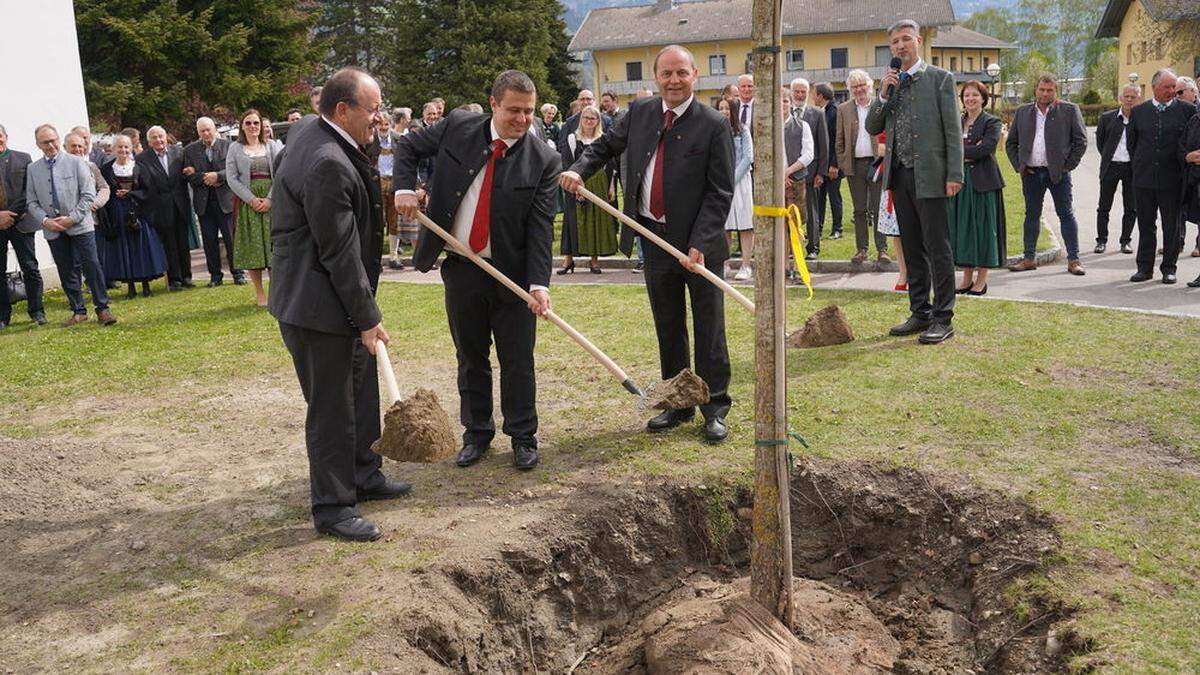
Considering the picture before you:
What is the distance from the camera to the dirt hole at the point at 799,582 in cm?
446

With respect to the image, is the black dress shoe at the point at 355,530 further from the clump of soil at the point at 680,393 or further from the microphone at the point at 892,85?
the microphone at the point at 892,85

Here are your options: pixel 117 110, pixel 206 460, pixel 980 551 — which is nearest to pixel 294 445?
pixel 206 460

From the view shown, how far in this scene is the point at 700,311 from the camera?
6.46 m

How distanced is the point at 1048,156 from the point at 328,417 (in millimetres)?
9877

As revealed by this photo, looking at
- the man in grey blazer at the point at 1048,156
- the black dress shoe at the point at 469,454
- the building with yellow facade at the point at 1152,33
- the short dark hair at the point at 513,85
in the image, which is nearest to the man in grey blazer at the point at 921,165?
the short dark hair at the point at 513,85

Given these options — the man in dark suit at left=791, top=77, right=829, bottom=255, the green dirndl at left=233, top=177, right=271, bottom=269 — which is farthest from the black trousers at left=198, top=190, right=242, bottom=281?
the man in dark suit at left=791, top=77, right=829, bottom=255

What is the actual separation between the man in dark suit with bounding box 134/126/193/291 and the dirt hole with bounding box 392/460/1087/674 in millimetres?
10147

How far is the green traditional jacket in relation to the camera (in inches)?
323

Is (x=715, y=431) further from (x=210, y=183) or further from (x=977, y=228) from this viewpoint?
(x=210, y=183)

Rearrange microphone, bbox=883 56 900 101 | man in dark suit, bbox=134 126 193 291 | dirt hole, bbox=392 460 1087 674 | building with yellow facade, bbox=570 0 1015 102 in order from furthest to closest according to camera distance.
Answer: building with yellow facade, bbox=570 0 1015 102
man in dark suit, bbox=134 126 193 291
microphone, bbox=883 56 900 101
dirt hole, bbox=392 460 1087 674

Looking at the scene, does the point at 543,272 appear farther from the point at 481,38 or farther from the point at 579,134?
the point at 481,38

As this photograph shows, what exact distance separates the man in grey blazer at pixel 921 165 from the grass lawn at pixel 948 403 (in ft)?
1.27

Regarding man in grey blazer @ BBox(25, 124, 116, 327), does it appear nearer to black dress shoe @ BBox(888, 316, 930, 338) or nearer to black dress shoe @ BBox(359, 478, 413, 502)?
black dress shoe @ BBox(359, 478, 413, 502)

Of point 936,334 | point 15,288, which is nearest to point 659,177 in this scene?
point 936,334
